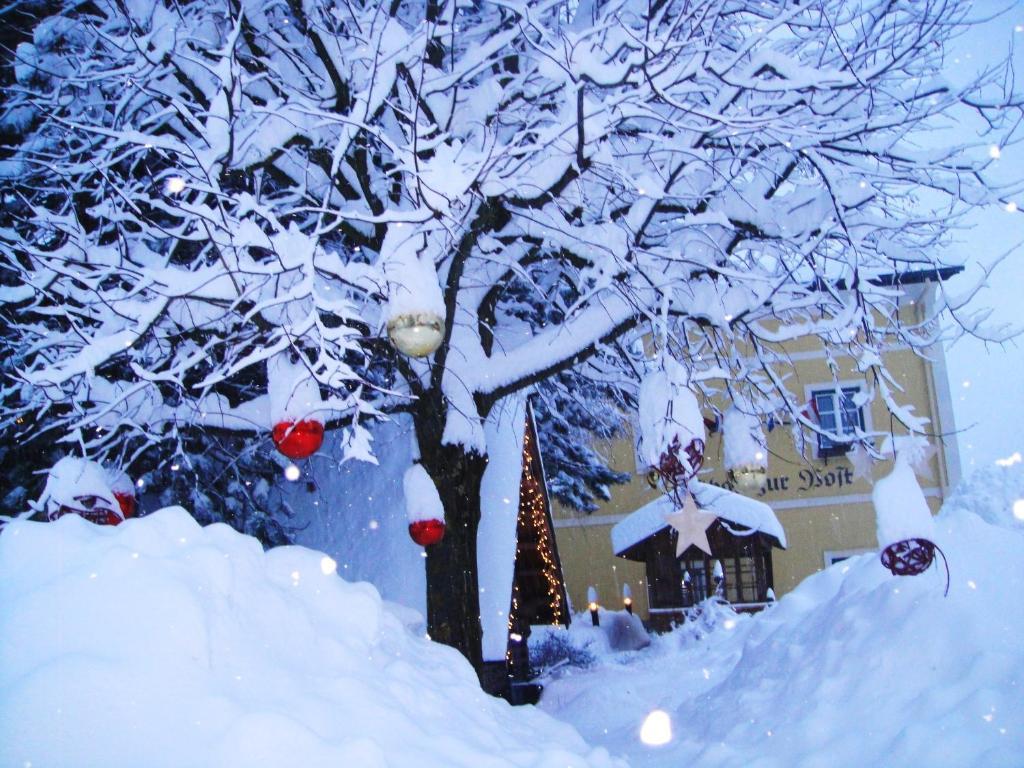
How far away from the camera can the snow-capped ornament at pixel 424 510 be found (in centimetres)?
537

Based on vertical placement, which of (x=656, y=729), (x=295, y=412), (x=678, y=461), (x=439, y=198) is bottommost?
(x=656, y=729)

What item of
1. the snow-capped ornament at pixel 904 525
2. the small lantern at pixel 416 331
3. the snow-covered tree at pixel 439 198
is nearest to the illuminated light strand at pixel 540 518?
the snow-covered tree at pixel 439 198

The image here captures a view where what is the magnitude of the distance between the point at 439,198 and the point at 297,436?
62.3 inches

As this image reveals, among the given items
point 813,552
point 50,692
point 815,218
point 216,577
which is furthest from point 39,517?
point 813,552

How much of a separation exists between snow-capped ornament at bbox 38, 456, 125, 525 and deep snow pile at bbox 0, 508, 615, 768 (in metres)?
1.50

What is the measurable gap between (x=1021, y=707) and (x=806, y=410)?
12.3 ft

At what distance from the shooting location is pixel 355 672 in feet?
10.1

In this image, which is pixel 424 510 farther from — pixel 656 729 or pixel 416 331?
pixel 656 729

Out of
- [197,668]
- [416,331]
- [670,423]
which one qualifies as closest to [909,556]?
[670,423]

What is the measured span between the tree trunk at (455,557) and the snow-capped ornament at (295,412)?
1531mm

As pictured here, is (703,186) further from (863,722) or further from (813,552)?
(813,552)

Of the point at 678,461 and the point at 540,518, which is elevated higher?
the point at 678,461

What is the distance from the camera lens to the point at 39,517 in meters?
6.51

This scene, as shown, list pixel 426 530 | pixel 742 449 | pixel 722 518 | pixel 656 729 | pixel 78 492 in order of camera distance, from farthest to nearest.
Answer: pixel 722 518 → pixel 656 729 → pixel 742 449 → pixel 426 530 → pixel 78 492
